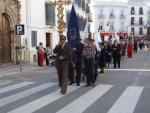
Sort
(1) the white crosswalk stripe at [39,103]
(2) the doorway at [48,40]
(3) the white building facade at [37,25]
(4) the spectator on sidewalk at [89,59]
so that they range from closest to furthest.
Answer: (1) the white crosswalk stripe at [39,103] → (4) the spectator on sidewalk at [89,59] → (3) the white building facade at [37,25] → (2) the doorway at [48,40]

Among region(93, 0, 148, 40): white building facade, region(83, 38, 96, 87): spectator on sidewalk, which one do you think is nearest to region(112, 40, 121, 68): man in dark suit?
region(83, 38, 96, 87): spectator on sidewalk

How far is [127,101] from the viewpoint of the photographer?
1230 centimetres

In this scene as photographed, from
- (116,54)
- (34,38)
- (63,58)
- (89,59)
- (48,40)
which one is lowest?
(116,54)

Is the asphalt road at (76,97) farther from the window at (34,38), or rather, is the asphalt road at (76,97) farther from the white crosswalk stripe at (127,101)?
the window at (34,38)

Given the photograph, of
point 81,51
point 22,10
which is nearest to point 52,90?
point 81,51

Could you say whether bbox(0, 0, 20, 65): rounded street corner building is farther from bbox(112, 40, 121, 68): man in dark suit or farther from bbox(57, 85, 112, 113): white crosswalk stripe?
bbox(57, 85, 112, 113): white crosswalk stripe

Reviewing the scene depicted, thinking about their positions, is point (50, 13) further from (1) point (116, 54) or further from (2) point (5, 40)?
(1) point (116, 54)

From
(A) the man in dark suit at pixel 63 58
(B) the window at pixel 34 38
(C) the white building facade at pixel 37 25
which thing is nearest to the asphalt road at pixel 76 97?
(A) the man in dark suit at pixel 63 58

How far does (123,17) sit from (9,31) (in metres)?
85.1

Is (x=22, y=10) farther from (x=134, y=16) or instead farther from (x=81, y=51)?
(x=134, y=16)

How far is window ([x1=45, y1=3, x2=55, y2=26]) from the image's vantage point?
33969mm

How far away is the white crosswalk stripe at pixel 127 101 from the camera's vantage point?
35.7 ft

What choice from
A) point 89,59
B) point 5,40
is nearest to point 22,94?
point 89,59

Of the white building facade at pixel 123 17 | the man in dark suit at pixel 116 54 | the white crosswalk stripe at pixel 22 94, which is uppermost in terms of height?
the white building facade at pixel 123 17
